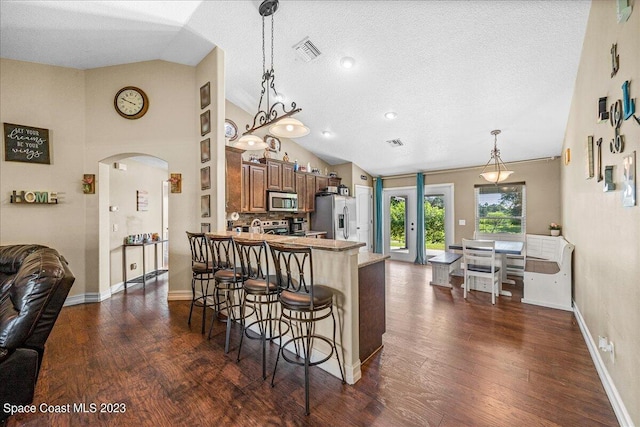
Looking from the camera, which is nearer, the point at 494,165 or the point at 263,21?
the point at 263,21

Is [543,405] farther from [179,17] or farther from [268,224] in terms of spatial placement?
[179,17]

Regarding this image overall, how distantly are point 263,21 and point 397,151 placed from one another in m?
3.73

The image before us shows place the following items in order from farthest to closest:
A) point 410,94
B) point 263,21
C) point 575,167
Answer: point 410,94 → point 575,167 → point 263,21

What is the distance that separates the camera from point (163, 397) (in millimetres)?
1895

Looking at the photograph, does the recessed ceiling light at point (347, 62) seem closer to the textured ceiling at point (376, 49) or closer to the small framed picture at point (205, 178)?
the textured ceiling at point (376, 49)

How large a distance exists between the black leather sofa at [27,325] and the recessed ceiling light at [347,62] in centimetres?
355

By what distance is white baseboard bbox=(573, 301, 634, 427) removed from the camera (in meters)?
1.60

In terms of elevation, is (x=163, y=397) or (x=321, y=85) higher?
(x=321, y=85)

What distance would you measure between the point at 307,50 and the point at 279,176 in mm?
2534

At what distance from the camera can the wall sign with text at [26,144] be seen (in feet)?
11.3

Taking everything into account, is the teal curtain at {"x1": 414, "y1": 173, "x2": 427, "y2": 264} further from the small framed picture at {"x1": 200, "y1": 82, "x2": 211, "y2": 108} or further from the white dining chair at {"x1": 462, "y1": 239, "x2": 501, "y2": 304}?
the small framed picture at {"x1": 200, "y1": 82, "x2": 211, "y2": 108}

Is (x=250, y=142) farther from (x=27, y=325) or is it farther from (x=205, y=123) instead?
(x=27, y=325)

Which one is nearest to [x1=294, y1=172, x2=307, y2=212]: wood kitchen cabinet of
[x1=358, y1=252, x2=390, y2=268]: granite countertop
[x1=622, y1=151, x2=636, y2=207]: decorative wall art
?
[x1=358, y1=252, x2=390, y2=268]: granite countertop

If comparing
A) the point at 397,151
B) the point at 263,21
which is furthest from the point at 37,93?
the point at 397,151
